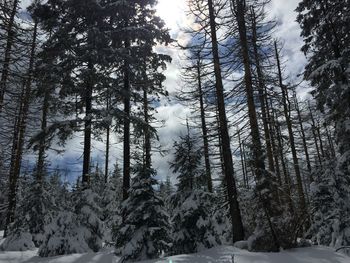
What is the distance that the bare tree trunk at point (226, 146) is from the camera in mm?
10016

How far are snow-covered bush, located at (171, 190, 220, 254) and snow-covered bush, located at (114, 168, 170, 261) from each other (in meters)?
0.41

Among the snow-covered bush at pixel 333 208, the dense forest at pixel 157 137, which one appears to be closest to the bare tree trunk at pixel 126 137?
the dense forest at pixel 157 137

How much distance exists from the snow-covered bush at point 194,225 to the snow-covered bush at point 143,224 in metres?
0.41

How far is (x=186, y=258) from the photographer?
703cm

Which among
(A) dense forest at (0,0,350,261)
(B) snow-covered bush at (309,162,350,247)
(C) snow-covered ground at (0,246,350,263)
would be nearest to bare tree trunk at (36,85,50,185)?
(A) dense forest at (0,0,350,261)

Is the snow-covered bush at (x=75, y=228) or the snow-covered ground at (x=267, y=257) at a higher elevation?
the snow-covered bush at (x=75, y=228)

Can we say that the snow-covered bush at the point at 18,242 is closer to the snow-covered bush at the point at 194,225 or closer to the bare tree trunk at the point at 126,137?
the bare tree trunk at the point at 126,137

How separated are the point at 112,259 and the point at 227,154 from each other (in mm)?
5377

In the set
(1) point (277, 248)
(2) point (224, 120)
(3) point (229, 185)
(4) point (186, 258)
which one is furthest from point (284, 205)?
(2) point (224, 120)

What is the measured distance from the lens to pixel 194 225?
33.1 feet

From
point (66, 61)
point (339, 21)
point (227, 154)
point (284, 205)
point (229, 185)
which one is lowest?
point (284, 205)

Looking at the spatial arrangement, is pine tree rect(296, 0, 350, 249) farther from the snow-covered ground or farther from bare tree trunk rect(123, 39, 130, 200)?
bare tree trunk rect(123, 39, 130, 200)

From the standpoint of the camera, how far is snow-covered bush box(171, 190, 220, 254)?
9.90 meters

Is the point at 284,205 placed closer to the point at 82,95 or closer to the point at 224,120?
the point at 224,120
